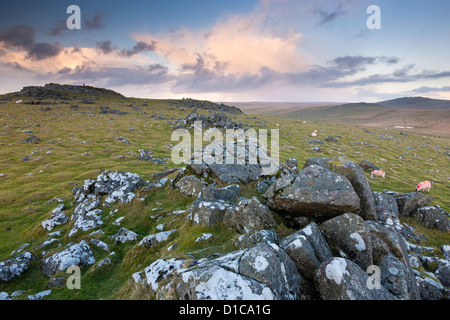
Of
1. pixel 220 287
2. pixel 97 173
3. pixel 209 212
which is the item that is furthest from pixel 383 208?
pixel 97 173

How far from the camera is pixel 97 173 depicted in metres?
28.1

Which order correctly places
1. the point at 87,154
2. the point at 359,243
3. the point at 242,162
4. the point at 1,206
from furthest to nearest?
1. the point at 87,154
2. the point at 1,206
3. the point at 242,162
4. the point at 359,243

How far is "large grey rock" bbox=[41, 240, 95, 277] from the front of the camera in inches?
466

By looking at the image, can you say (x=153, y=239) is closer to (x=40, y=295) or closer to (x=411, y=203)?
(x=40, y=295)

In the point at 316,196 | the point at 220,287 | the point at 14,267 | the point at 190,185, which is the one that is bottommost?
the point at 14,267

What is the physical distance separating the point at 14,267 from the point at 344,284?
1680 centimetres

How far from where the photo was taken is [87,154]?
3703cm

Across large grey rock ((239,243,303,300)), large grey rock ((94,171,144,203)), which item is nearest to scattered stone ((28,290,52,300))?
large grey rock ((94,171,144,203))

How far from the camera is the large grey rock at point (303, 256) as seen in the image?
299 inches

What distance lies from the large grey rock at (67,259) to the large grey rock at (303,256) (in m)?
11.7

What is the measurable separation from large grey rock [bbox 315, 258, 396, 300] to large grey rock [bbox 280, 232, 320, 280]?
0.54m

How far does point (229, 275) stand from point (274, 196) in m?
6.28
